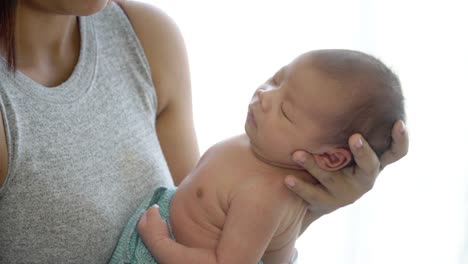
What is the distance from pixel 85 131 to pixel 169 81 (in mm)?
253

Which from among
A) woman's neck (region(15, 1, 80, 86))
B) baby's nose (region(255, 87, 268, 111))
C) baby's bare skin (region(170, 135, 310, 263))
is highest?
woman's neck (region(15, 1, 80, 86))

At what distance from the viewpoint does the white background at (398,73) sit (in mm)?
1698

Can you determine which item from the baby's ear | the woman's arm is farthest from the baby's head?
the woman's arm

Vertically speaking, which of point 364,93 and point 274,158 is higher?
point 364,93

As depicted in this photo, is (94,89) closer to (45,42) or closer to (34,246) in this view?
(45,42)

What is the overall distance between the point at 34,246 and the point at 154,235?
0.62 feet

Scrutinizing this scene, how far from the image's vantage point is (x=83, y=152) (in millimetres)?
1146

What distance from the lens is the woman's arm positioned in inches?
52.9

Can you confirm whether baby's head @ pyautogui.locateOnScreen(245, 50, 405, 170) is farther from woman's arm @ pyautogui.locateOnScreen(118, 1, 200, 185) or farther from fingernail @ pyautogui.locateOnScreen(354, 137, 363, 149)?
woman's arm @ pyautogui.locateOnScreen(118, 1, 200, 185)

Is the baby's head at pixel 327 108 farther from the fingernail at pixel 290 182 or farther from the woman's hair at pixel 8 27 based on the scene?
the woman's hair at pixel 8 27

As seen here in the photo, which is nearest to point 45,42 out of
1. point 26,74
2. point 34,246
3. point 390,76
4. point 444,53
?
point 26,74

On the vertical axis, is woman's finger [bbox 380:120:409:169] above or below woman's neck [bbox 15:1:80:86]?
below

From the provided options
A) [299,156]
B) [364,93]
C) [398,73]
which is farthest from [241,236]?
[398,73]

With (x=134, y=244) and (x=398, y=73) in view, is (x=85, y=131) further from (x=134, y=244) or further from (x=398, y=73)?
(x=398, y=73)
